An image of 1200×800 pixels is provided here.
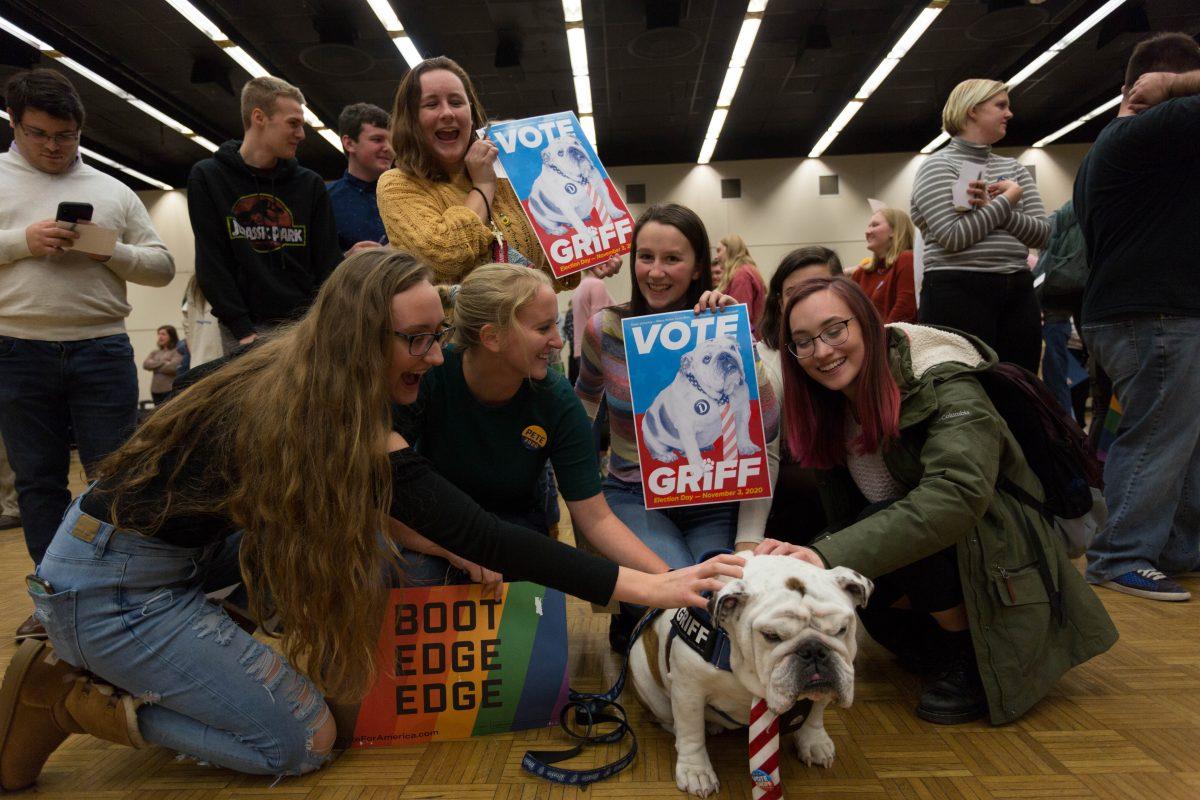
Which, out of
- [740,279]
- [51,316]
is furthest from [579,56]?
[51,316]

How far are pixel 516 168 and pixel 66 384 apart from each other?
2015 mm

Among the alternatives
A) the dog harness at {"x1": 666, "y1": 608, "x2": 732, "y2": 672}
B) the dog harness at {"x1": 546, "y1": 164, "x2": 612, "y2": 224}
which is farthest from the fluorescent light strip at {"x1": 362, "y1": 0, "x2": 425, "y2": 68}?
the dog harness at {"x1": 666, "y1": 608, "x2": 732, "y2": 672}

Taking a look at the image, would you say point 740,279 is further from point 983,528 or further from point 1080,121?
point 1080,121

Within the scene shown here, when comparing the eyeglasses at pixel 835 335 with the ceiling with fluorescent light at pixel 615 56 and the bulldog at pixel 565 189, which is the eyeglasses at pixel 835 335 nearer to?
the bulldog at pixel 565 189

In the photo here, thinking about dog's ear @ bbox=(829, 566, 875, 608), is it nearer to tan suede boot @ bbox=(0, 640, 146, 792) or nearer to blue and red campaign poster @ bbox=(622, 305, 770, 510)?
blue and red campaign poster @ bbox=(622, 305, 770, 510)

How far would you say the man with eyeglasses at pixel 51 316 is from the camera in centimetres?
276

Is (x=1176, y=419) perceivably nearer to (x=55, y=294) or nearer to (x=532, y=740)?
(x=532, y=740)

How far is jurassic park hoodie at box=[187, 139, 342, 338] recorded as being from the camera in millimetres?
2982

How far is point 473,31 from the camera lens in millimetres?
8641

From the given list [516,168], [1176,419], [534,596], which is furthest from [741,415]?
[1176,419]

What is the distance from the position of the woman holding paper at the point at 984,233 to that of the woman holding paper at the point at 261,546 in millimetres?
2396

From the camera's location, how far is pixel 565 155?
2814mm

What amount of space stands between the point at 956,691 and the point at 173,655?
2.19m

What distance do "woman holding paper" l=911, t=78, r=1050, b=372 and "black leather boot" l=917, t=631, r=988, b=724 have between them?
1719mm
